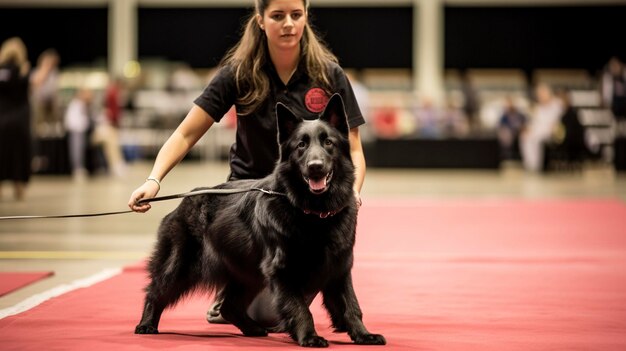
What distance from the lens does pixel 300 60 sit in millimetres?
4340

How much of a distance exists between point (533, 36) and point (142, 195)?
79.8 feet

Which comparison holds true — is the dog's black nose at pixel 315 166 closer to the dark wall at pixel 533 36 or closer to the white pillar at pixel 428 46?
the white pillar at pixel 428 46

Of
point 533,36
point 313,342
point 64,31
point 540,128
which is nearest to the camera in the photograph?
point 313,342

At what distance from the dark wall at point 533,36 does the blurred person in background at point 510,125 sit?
5.48 m

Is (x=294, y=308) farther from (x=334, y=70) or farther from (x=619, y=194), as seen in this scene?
(x=619, y=194)

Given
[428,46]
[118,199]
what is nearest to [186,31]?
[428,46]

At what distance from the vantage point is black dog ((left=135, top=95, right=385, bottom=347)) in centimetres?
360

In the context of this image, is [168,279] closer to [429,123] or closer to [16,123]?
[16,123]

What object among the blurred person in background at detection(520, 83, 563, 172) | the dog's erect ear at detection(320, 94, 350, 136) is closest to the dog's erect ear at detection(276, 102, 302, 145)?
the dog's erect ear at detection(320, 94, 350, 136)

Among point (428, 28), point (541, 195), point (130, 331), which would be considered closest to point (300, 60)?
point (130, 331)

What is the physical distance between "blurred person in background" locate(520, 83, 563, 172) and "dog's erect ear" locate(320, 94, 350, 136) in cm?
1690

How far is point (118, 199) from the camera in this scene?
39.4 feet

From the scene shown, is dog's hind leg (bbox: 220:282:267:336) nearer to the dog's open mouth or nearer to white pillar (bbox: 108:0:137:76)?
the dog's open mouth

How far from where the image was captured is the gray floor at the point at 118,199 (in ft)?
21.9
